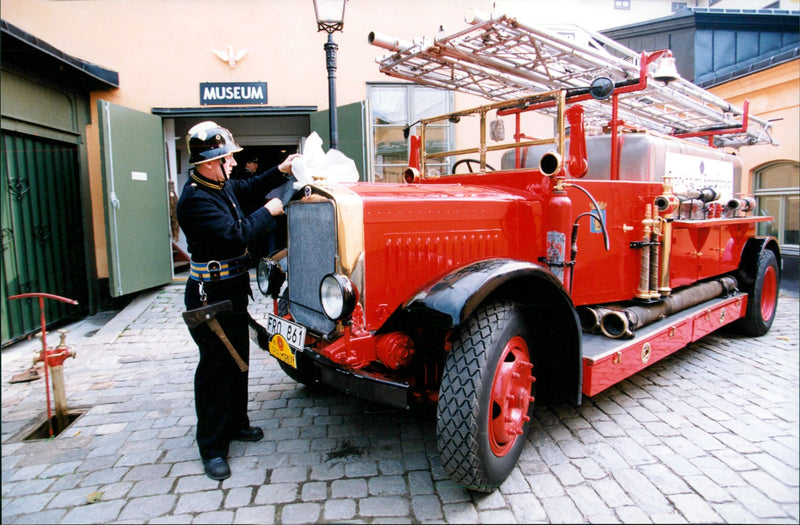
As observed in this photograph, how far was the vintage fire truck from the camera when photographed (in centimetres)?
244

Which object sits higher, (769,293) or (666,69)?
(666,69)

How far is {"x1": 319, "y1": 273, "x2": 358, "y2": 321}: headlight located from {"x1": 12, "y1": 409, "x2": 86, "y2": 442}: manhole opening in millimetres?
2388

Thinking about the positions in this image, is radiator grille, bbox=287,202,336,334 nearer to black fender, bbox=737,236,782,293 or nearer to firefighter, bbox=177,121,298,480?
firefighter, bbox=177,121,298,480

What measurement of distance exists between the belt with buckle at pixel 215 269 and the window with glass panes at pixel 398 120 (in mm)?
5098

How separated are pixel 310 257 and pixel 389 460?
130cm

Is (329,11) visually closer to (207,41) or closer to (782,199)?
(207,41)

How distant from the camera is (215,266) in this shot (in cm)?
289

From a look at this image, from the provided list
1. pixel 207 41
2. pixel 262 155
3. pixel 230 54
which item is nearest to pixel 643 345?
pixel 230 54

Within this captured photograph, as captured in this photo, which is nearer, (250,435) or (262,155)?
(250,435)

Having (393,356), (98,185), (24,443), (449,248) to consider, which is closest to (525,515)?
(393,356)

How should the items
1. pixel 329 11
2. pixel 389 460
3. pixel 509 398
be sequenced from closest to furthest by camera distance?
pixel 509 398, pixel 389 460, pixel 329 11

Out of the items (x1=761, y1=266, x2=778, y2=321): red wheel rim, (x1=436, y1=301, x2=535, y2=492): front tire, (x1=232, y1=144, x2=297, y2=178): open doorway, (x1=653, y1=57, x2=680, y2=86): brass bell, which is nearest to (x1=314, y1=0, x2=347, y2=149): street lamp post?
(x1=653, y1=57, x2=680, y2=86): brass bell

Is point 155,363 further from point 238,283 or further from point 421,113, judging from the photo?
point 421,113

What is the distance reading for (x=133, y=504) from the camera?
8.14ft
